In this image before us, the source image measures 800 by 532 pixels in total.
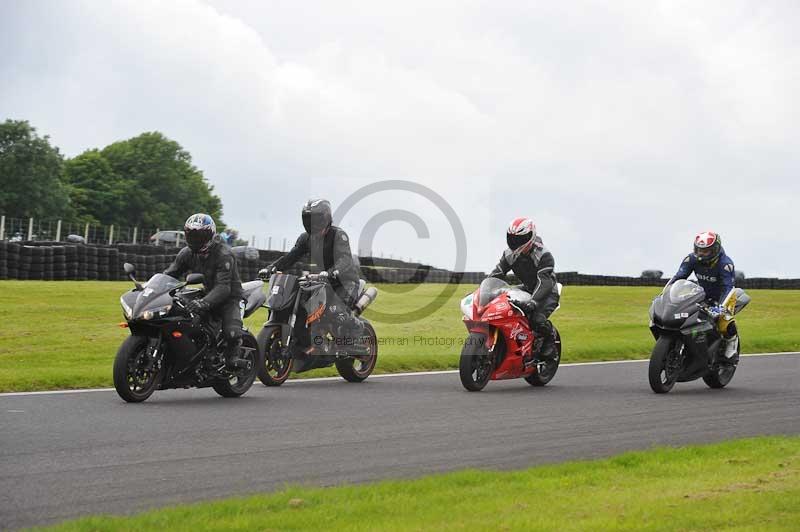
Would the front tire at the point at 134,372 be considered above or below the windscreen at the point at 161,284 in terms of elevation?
below

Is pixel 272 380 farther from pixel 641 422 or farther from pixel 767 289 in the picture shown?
pixel 767 289

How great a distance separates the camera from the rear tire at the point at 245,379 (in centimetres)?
1211

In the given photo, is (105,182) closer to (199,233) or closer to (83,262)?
(83,262)

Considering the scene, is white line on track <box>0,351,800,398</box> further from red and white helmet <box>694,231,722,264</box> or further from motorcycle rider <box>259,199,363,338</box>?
red and white helmet <box>694,231,722,264</box>

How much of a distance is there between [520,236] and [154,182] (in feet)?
355

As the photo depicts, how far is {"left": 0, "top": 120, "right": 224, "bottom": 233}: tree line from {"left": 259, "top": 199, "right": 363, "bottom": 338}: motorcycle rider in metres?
84.5

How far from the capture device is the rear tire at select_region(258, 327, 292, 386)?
13.0 m

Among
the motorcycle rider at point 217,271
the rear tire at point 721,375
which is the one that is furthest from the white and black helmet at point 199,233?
the rear tire at point 721,375

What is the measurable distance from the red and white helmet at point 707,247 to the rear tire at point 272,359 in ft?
16.6

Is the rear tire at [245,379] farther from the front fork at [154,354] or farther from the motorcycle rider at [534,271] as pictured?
the motorcycle rider at [534,271]

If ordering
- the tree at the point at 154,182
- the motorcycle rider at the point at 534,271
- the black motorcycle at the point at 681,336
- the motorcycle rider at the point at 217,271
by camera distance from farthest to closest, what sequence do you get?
the tree at the point at 154,182 < the motorcycle rider at the point at 534,271 < the black motorcycle at the point at 681,336 < the motorcycle rider at the point at 217,271

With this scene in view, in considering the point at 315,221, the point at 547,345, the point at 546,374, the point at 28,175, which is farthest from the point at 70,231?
the point at 547,345

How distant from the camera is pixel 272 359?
13.3 metres

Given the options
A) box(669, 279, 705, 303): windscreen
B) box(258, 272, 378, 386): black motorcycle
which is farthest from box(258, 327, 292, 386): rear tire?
box(669, 279, 705, 303): windscreen
